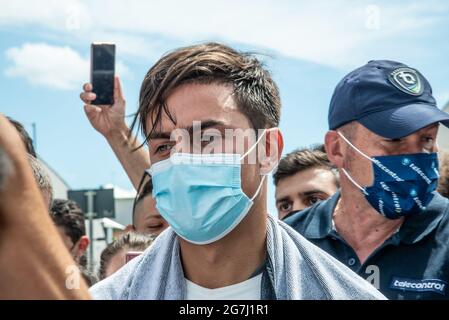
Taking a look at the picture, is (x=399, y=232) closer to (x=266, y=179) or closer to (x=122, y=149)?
(x=266, y=179)

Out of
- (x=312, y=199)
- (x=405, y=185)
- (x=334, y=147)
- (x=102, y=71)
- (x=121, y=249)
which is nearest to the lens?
(x=405, y=185)

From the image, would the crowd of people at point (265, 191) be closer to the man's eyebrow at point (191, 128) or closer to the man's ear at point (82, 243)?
the man's eyebrow at point (191, 128)

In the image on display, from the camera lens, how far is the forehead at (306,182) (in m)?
3.99

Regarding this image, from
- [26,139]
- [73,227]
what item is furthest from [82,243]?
[26,139]

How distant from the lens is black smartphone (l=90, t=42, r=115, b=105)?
349 cm

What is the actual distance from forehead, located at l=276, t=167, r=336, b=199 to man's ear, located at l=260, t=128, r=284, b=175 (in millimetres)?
1606

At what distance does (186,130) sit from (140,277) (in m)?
0.46

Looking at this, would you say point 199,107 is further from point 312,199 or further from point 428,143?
point 312,199

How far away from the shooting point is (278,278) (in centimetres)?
199

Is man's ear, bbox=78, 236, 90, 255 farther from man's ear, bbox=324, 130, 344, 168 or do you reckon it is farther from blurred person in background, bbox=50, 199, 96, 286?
man's ear, bbox=324, 130, 344, 168

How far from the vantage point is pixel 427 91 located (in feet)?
9.51

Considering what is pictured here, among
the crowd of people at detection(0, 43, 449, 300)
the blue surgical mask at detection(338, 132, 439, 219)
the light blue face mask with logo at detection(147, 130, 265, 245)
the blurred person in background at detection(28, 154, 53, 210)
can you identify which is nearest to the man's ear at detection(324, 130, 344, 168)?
the crowd of people at detection(0, 43, 449, 300)

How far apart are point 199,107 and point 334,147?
107 centimetres
